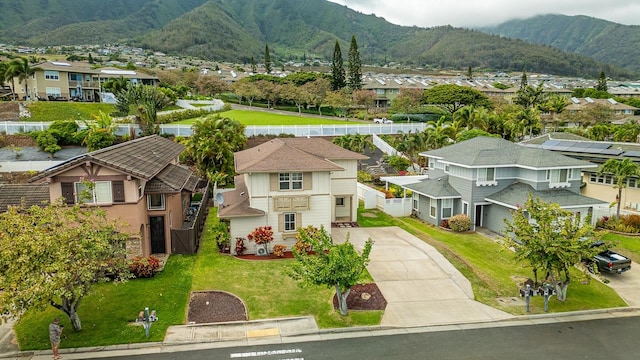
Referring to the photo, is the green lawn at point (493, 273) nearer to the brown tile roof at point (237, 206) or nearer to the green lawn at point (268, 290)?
the green lawn at point (268, 290)

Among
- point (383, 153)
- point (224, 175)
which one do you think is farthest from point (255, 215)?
point (383, 153)

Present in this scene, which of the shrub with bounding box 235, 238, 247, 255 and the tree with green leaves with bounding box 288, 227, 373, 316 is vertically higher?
the tree with green leaves with bounding box 288, 227, 373, 316

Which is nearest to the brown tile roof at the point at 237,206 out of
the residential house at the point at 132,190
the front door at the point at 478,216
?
the residential house at the point at 132,190

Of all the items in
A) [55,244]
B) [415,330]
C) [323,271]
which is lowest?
[415,330]

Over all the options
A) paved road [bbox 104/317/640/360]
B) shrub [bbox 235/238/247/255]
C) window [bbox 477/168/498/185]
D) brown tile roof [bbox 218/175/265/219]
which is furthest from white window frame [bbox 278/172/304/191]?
window [bbox 477/168/498/185]

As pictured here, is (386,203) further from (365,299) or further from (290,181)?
(365,299)

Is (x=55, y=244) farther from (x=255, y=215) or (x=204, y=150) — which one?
(x=204, y=150)

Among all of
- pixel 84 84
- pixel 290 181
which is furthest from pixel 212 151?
pixel 84 84

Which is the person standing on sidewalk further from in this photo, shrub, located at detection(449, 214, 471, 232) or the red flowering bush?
shrub, located at detection(449, 214, 471, 232)
